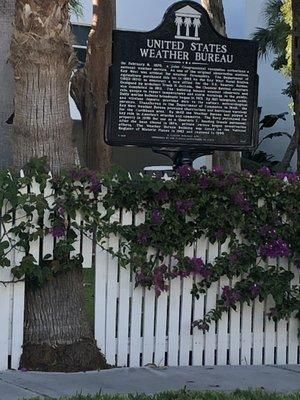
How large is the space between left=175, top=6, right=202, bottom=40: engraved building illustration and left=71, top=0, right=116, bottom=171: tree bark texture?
270 inches

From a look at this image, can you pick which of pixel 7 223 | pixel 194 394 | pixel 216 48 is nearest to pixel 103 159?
pixel 216 48

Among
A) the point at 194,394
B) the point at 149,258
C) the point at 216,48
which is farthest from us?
the point at 216,48

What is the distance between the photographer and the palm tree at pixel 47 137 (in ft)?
24.6

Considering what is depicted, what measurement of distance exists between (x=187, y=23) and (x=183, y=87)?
687mm

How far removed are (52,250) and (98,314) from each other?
0.78 m

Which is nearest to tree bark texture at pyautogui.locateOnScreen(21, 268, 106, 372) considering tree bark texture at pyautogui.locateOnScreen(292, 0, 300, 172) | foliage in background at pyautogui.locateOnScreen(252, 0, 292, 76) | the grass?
the grass

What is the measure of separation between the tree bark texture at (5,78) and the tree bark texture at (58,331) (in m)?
2.79

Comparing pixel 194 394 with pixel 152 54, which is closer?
pixel 194 394

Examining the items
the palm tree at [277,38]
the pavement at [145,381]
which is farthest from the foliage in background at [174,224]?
the palm tree at [277,38]

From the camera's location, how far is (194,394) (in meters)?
6.10

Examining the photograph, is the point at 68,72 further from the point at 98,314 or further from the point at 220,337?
the point at 220,337

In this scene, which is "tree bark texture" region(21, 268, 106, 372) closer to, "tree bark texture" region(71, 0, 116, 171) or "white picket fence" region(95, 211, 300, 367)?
"white picket fence" region(95, 211, 300, 367)

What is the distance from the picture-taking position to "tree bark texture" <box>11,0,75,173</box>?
7.50 meters

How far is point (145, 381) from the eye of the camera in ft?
23.9
